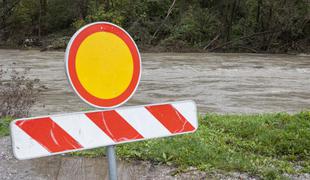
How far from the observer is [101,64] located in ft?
8.50

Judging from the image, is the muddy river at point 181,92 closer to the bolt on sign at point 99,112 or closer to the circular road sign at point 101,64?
the bolt on sign at point 99,112

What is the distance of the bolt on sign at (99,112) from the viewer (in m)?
2.46

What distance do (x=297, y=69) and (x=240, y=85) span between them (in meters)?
5.22

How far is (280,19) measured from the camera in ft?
81.4

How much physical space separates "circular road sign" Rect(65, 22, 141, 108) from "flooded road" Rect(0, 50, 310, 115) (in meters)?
6.49

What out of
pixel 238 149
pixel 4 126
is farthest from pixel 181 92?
pixel 238 149

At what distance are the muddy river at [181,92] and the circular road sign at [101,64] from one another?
173cm

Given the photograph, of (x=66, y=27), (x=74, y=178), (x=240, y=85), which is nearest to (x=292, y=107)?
(x=240, y=85)

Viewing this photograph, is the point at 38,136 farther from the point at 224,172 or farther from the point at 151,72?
the point at 151,72

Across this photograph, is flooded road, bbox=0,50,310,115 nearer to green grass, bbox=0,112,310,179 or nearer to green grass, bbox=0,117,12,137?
green grass, bbox=0,117,12,137

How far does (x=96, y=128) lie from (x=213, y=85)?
1074 cm

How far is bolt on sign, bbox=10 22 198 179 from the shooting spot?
2455 millimetres

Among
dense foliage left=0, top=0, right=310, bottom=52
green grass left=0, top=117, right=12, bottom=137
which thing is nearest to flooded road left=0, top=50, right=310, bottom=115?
green grass left=0, top=117, right=12, bottom=137

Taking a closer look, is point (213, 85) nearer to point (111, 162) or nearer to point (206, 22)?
point (111, 162)
